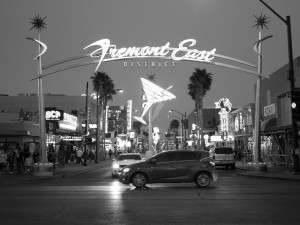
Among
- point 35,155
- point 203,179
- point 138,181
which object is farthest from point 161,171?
point 35,155

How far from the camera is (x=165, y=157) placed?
1981cm

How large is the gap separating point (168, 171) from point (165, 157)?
0.65 m

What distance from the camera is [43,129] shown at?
2966 centimetres

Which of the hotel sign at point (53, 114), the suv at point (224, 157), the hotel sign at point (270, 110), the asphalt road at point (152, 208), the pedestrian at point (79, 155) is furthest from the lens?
the pedestrian at point (79, 155)

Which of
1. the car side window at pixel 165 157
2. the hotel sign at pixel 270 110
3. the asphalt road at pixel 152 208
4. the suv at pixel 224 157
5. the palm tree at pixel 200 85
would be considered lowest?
the asphalt road at pixel 152 208

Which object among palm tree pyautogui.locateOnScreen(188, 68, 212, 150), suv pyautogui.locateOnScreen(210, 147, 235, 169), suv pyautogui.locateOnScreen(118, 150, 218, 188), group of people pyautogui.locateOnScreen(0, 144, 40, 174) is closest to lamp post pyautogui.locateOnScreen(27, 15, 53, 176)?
group of people pyautogui.locateOnScreen(0, 144, 40, 174)

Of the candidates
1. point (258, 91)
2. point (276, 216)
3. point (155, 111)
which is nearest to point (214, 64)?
point (258, 91)

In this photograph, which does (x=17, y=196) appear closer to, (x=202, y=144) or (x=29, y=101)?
(x=202, y=144)

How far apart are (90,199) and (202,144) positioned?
181ft

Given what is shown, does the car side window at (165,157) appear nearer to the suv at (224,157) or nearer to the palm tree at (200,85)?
the suv at (224,157)

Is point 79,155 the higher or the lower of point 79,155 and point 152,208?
the higher

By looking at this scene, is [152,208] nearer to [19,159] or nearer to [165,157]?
[165,157]

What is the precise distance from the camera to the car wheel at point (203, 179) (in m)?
19.5

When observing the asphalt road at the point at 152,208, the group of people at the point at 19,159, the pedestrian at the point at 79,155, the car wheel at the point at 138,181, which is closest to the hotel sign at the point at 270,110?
the pedestrian at the point at 79,155
